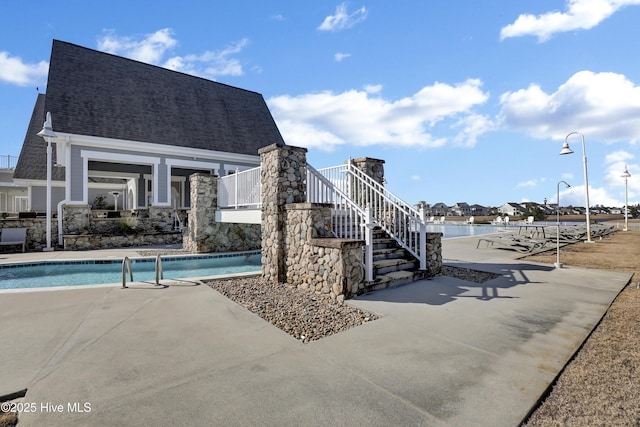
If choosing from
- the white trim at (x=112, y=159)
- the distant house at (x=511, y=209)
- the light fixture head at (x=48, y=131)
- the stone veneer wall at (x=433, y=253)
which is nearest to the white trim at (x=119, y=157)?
the white trim at (x=112, y=159)

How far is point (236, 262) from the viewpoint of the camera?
Result: 1024cm

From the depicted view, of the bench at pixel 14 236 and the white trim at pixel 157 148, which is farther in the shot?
the white trim at pixel 157 148

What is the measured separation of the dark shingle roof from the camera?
13406mm

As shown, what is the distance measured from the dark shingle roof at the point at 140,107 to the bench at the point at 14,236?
4344 millimetres

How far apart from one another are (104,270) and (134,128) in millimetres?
8510

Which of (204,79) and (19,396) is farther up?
(204,79)

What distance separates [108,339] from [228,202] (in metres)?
7.43

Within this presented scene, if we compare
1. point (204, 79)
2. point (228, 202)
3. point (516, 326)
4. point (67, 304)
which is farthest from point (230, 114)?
point (516, 326)

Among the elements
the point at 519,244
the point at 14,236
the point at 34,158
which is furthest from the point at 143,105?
the point at 519,244

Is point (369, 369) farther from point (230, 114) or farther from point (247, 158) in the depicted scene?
point (230, 114)

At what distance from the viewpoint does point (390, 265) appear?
232 inches

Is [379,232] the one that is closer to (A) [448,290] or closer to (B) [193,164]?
(A) [448,290]

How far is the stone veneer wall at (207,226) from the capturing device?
10.9 m

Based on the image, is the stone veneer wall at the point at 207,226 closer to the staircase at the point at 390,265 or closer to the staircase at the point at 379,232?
the staircase at the point at 379,232
